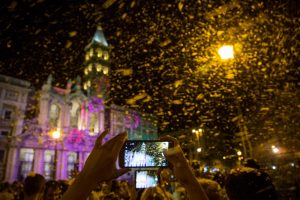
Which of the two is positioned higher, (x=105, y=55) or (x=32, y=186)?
(x=105, y=55)

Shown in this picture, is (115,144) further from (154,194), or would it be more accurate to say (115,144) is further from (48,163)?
(48,163)

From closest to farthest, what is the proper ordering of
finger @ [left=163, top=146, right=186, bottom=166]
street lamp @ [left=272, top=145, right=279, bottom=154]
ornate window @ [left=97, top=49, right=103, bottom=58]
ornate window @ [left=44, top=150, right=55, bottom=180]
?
1. finger @ [left=163, top=146, right=186, bottom=166]
2. street lamp @ [left=272, top=145, right=279, bottom=154]
3. ornate window @ [left=44, top=150, right=55, bottom=180]
4. ornate window @ [left=97, top=49, right=103, bottom=58]

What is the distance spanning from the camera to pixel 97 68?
145 ft

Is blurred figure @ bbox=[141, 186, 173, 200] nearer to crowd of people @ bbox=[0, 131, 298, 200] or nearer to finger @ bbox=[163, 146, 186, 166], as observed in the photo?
crowd of people @ bbox=[0, 131, 298, 200]

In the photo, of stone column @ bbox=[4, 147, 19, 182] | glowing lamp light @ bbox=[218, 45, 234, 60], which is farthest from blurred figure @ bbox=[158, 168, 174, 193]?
stone column @ bbox=[4, 147, 19, 182]

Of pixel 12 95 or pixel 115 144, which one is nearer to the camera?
pixel 115 144

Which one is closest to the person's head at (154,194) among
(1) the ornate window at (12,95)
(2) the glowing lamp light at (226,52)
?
(2) the glowing lamp light at (226,52)

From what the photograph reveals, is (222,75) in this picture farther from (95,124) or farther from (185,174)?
(95,124)

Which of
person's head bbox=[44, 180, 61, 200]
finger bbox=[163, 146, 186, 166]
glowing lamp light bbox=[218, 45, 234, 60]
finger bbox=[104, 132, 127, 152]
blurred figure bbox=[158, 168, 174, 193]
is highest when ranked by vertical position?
glowing lamp light bbox=[218, 45, 234, 60]

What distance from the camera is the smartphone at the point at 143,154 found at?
8.02ft

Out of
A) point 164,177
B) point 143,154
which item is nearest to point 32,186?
point 143,154

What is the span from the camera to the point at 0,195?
770 cm

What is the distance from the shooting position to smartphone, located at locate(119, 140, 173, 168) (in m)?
2.44

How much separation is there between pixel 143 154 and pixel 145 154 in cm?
2
